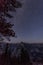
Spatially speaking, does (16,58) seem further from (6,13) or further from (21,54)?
(6,13)

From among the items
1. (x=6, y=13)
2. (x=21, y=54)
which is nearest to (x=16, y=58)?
(x=21, y=54)

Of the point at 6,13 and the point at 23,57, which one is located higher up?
the point at 6,13

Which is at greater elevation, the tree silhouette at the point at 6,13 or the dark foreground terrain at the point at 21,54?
the tree silhouette at the point at 6,13

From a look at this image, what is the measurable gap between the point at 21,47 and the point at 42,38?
0.59 feet

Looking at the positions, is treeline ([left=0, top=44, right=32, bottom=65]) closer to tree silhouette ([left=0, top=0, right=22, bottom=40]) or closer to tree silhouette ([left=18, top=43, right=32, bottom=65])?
tree silhouette ([left=18, top=43, right=32, bottom=65])

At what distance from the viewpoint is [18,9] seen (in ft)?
3.49

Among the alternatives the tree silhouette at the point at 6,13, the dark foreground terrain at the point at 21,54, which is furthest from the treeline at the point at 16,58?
the tree silhouette at the point at 6,13

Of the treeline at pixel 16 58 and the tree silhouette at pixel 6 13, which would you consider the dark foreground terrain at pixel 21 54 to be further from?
the tree silhouette at pixel 6 13

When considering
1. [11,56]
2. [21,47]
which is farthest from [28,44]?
[11,56]

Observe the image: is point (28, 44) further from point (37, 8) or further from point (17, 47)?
point (37, 8)

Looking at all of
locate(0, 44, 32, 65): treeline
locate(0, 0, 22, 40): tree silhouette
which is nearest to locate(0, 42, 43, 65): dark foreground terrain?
locate(0, 44, 32, 65): treeline

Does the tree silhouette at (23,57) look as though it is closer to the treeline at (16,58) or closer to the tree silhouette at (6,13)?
the treeline at (16,58)

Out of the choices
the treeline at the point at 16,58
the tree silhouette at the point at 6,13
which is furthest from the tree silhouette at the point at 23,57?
the tree silhouette at the point at 6,13

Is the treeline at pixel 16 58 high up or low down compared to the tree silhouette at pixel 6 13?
A: down
